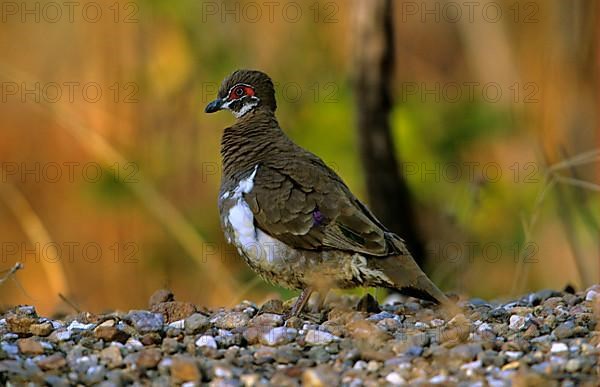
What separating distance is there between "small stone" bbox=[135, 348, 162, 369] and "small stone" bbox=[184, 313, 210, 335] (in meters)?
0.46

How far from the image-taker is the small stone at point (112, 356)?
13.2ft

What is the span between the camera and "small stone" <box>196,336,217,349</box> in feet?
14.0

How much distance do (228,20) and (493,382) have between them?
256 inches

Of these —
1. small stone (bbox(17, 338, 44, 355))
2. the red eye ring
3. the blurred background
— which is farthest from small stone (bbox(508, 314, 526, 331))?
the blurred background

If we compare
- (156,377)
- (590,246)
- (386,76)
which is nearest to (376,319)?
(156,377)

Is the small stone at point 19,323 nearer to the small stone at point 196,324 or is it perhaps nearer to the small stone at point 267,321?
the small stone at point 196,324

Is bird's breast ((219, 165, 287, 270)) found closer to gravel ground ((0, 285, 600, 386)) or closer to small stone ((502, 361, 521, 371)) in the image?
gravel ground ((0, 285, 600, 386))

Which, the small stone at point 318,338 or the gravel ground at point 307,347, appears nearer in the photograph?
the gravel ground at point 307,347

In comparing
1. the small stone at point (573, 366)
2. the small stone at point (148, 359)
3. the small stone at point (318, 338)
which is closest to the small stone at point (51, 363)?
the small stone at point (148, 359)

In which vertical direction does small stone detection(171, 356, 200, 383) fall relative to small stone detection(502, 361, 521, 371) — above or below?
above

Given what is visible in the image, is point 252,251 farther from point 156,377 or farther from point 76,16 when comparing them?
point 76,16

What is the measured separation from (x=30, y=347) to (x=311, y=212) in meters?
1.55

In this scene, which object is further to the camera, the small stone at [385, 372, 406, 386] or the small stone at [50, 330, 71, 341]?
the small stone at [50, 330, 71, 341]

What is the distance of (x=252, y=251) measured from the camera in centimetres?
522
